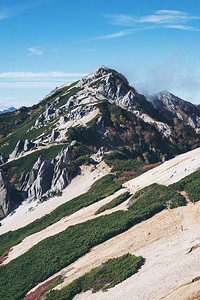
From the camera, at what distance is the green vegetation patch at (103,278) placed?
2862 cm

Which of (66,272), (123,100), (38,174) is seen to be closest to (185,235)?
(66,272)

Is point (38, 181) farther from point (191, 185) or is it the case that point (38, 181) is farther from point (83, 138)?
point (191, 185)

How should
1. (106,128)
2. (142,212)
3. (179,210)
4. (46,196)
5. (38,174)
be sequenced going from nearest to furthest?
1. (179,210)
2. (142,212)
3. (46,196)
4. (38,174)
5. (106,128)

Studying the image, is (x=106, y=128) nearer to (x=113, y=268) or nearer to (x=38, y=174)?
(x=38, y=174)

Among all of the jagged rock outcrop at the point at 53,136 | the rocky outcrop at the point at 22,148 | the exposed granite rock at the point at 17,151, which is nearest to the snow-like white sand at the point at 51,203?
the rocky outcrop at the point at 22,148

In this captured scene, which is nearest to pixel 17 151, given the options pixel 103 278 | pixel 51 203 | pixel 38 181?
pixel 38 181

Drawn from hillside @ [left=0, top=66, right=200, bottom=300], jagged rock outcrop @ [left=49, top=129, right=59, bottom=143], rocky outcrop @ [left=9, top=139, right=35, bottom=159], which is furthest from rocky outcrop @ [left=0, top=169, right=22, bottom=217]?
jagged rock outcrop @ [left=49, top=129, right=59, bottom=143]

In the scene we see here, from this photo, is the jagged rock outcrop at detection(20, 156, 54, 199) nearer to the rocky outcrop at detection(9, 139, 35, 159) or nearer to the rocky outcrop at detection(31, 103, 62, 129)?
the rocky outcrop at detection(9, 139, 35, 159)

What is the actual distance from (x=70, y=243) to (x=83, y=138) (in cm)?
6455

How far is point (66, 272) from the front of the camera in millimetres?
34188

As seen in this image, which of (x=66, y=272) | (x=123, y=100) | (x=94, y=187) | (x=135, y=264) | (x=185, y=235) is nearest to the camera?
(x=135, y=264)

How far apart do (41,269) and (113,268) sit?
12071 millimetres

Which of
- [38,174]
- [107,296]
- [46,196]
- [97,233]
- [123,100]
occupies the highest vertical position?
[123,100]

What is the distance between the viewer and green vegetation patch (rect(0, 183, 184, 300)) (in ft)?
119
